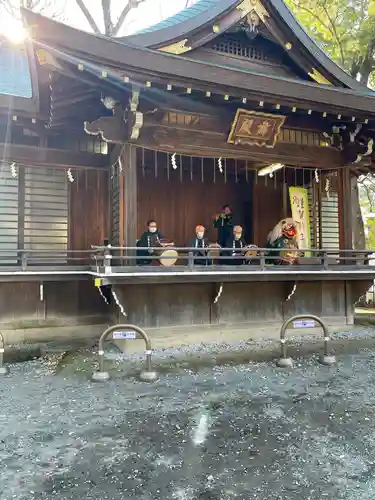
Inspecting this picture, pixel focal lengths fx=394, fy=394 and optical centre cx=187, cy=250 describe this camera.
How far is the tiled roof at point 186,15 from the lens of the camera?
884 cm

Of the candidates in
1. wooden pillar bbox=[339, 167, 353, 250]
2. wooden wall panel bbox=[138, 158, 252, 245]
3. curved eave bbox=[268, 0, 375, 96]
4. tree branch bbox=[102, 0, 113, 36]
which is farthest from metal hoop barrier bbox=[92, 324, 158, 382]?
tree branch bbox=[102, 0, 113, 36]

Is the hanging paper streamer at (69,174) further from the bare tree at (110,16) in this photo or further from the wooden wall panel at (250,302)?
the bare tree at (110,16)

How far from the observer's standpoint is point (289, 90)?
806cm

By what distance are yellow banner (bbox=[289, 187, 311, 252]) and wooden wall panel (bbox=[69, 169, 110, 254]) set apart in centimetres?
486

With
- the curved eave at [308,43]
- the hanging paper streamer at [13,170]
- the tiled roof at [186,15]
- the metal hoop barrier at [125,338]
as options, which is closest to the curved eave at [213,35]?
the curved eave at [308,43]

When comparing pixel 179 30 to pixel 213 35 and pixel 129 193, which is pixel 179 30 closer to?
pixel 213 35

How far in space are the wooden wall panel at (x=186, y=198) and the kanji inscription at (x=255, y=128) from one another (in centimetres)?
267

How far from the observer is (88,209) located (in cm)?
989

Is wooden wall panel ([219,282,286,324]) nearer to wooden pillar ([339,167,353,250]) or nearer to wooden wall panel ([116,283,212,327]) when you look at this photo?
wooden wall panel ([116,283,212,327])

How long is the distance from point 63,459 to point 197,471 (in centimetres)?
134

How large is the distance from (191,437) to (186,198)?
8.35 m

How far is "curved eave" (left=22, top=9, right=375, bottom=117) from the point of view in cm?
627

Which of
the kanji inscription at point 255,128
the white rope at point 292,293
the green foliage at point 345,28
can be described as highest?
the green foliage at point 345,28

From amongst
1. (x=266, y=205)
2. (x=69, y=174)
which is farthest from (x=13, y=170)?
(x=266, y=205)
